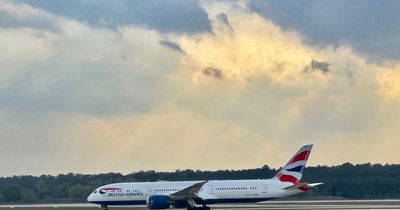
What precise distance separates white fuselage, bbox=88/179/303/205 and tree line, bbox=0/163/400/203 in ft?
134

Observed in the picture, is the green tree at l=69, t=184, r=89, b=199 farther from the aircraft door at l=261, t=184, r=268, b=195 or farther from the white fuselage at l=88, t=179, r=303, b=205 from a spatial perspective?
the aircraft door at l=261, t=184, r=268, b=195

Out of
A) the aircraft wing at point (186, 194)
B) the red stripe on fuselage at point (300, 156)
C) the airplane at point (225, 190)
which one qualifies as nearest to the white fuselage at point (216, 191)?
the airplane at point (225, 190)

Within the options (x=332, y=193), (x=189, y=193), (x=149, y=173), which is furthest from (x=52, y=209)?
(x=332, y=193)

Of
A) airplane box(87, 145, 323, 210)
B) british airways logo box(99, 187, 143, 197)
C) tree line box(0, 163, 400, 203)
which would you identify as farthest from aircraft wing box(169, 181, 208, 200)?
tree line box(0, 163, 400, 203)

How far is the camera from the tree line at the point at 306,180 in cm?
14312

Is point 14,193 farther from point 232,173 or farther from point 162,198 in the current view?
point 162,198

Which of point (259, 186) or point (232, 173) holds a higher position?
point (232, 173)

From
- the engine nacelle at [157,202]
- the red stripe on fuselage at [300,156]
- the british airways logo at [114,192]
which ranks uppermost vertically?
the red stripe on fuselage at [300,156]

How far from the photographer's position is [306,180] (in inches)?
6161

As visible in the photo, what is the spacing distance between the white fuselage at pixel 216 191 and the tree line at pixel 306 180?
134 feet

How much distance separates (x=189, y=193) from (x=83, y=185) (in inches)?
2757

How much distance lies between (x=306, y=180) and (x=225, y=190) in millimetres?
68009

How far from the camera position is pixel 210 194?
90875 mm

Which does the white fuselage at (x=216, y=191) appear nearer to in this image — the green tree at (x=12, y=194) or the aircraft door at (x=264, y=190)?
the aircraft door at (x=264, y=190)
